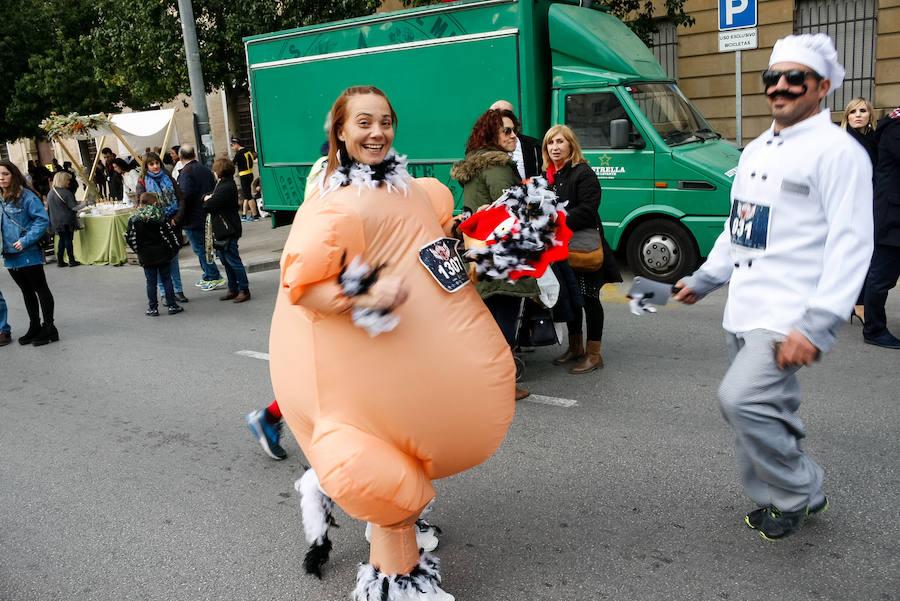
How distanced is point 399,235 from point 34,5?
25035 mm

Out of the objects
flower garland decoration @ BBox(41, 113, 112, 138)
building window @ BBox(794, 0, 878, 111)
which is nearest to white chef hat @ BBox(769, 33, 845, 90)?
building window @ BBox(794, 0, 878, 111)

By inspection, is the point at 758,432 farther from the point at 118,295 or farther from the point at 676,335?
the point at 118,295

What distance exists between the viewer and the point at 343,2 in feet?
44.5

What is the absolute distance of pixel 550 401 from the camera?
16.5 feet

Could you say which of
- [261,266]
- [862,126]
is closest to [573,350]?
[862,126]

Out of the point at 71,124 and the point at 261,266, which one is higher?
the point at 71,124

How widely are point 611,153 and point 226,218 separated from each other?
4.27 m

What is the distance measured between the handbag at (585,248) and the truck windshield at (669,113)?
3.12 m

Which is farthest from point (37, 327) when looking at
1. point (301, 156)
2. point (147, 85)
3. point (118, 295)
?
point (147, 85)

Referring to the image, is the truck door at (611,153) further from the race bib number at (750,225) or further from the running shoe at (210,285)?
the race bib number at (750,225)

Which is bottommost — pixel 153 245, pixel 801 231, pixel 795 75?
pixel 153 245

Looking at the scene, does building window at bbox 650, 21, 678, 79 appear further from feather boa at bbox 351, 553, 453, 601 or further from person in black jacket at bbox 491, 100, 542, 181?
feather boa at bbox 351, 553, 453, 601

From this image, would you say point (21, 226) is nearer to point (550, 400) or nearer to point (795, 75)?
point (550, 400)

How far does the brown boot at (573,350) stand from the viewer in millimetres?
5699
